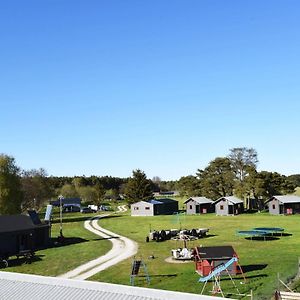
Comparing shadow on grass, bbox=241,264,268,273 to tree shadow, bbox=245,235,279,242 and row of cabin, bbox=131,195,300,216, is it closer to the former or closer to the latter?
tree shadow, bbox=245,235,279,242

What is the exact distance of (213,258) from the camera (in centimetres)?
3083

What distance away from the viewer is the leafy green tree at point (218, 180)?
9600 cm

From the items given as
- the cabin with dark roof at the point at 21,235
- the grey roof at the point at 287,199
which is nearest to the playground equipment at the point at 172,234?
the cabin with dark roof at the point at 21,235

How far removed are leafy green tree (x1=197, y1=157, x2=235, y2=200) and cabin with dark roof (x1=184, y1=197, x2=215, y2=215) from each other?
5569 millimetres

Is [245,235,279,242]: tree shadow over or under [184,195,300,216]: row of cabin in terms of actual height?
under

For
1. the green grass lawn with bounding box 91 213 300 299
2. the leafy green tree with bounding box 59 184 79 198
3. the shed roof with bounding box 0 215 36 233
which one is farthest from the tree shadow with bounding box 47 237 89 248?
the leafy green tree with bounding box 59 184 79 198

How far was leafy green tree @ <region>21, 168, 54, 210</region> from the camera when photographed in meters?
100

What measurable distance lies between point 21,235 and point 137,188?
2327 inches

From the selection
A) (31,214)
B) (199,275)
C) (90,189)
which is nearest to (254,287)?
(199,275)

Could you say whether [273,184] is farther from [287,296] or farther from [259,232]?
[287,296]

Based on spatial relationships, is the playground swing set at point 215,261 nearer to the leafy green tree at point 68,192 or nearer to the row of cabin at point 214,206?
the row of cabin at point 214,206

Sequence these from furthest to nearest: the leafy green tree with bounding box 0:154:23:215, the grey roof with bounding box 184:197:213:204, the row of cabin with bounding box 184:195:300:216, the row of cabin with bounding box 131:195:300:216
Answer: the grey roof with bounding box 184:197:213:204 → the row of cabin with bounding box 131:195:300:216 → the row of cabin with bounding box 184:195:300:216 → the leafy green tree with bounding box 0:154:23:215

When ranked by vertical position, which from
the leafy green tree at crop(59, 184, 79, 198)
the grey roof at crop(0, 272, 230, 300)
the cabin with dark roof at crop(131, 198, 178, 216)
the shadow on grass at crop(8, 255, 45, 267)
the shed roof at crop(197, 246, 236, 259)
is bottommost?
the shadow on grass at crop(8, 255, 45, 267)

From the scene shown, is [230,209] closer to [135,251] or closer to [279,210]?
[279,210]
